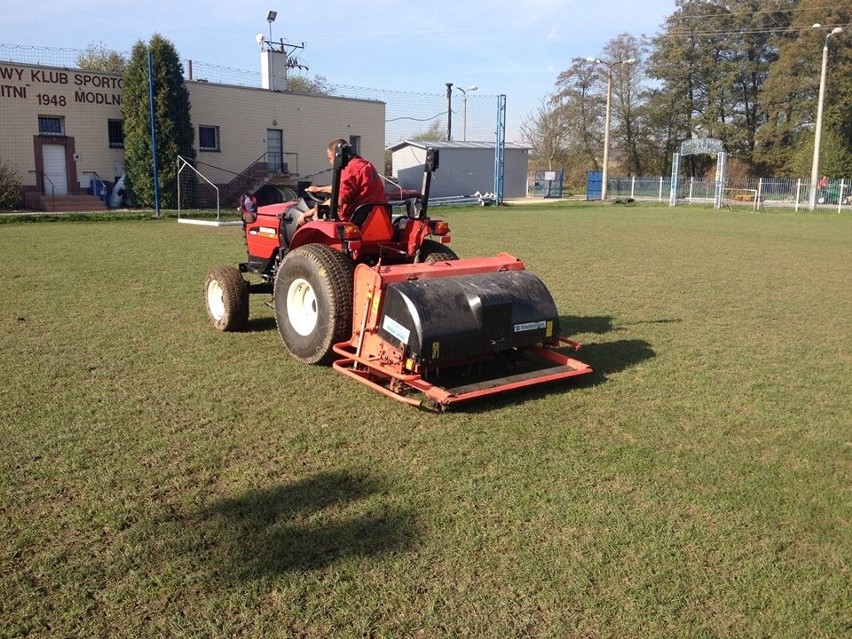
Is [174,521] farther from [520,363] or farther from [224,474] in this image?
[520,363]

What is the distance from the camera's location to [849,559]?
3338 mm

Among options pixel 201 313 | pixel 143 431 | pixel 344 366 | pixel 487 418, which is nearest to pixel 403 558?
pixel 487 418

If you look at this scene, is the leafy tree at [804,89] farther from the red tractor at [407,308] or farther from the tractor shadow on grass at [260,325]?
the red tractor at [407,308]

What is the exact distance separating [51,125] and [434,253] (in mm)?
24173

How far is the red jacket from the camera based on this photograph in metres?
6.13

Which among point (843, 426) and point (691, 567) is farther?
point (843, 426)

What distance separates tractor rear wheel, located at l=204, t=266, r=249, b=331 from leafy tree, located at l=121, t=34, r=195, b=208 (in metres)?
19.5

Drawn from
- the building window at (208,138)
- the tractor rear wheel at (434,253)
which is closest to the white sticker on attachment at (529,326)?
the tractor rear wheel at (434,253)

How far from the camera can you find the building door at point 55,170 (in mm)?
26000

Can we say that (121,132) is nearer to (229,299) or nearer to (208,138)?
(208,138)

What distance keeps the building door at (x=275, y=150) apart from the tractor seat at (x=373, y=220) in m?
26.6

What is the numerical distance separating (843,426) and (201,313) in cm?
A: 609

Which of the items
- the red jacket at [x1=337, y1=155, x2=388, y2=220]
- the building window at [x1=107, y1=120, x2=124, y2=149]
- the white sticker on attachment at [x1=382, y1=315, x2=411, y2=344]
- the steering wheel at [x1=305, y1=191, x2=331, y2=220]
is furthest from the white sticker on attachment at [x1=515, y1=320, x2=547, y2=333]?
the building window at [x1=107, y1=120, x2=124, y2=149]

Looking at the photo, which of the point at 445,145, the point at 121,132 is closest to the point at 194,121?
the point at 121,132
